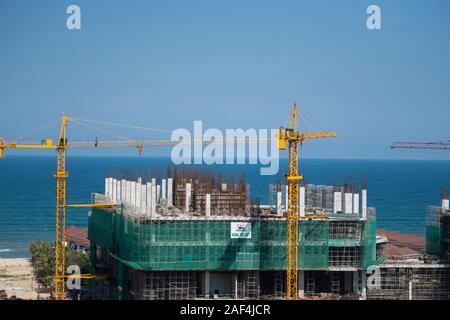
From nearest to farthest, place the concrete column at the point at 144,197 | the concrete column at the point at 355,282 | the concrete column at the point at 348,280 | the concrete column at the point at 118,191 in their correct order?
the concrete column at the point at 355,282 < the concrete column at the point at 348,280 < the concrete column at the point at 144,197 < the concrete column at the point at 118,191

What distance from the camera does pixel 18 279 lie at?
10119 centimetres

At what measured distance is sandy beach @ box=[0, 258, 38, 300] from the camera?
294 feet

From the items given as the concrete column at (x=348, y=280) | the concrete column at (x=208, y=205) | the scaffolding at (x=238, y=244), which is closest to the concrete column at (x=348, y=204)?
the scaffolding at (x=238, y=244)

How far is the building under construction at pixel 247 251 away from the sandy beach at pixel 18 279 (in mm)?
9761

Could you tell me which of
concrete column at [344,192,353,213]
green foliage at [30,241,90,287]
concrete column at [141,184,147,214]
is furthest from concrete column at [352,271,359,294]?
green foliage at [30,241,90,287]

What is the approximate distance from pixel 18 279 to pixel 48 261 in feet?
17.2

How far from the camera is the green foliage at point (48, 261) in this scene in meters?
94.8

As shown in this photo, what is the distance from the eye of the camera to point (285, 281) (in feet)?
257

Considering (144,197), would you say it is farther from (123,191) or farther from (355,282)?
(355,282)

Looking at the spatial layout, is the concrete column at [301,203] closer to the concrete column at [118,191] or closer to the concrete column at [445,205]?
the concrete column at [445,205]

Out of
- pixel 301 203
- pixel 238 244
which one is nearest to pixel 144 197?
pixel 238 244
